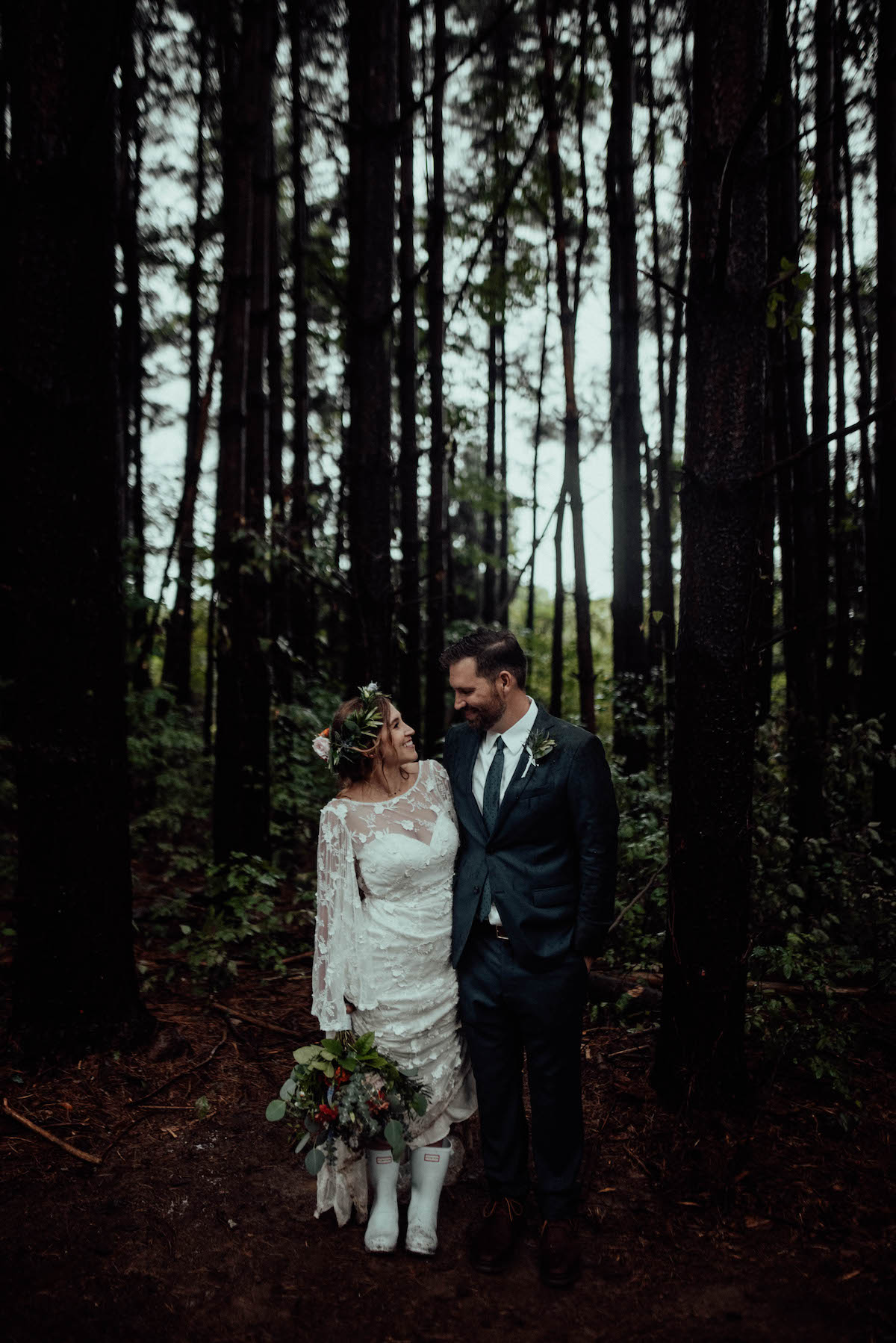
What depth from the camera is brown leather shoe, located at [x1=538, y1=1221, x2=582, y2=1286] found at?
Answer: 2.93 m

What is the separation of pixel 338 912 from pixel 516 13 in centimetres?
1332

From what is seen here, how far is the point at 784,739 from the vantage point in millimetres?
6781

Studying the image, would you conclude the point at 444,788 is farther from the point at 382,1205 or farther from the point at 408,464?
the point at 408,464

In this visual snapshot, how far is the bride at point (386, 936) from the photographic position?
3.20 meters

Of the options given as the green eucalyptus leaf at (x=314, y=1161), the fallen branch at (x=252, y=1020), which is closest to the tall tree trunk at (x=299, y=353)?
the fallen branch at (x=252, y=1020)

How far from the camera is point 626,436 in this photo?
34.3ft

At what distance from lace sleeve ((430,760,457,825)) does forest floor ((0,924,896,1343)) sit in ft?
5.16

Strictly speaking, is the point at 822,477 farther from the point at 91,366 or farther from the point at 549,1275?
the point at 549,1275

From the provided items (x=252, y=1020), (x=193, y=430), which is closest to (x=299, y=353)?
(x=193, y=430)

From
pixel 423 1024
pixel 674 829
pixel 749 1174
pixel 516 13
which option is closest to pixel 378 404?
pixel 674 829

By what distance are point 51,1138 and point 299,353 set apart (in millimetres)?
11875

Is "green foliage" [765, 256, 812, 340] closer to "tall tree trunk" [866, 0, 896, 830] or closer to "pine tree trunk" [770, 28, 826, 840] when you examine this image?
"pine tree trunk" [770, 28, 826, 840]

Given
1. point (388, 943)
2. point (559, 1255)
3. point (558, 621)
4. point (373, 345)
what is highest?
point (373, 345)

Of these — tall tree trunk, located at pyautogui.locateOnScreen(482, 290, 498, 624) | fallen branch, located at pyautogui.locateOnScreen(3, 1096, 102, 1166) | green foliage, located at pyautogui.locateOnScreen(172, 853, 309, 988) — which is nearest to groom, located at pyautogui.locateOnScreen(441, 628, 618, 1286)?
fallen branch, located at pyautogui.locateOnScreen(3, 1096, 102, 1166)
